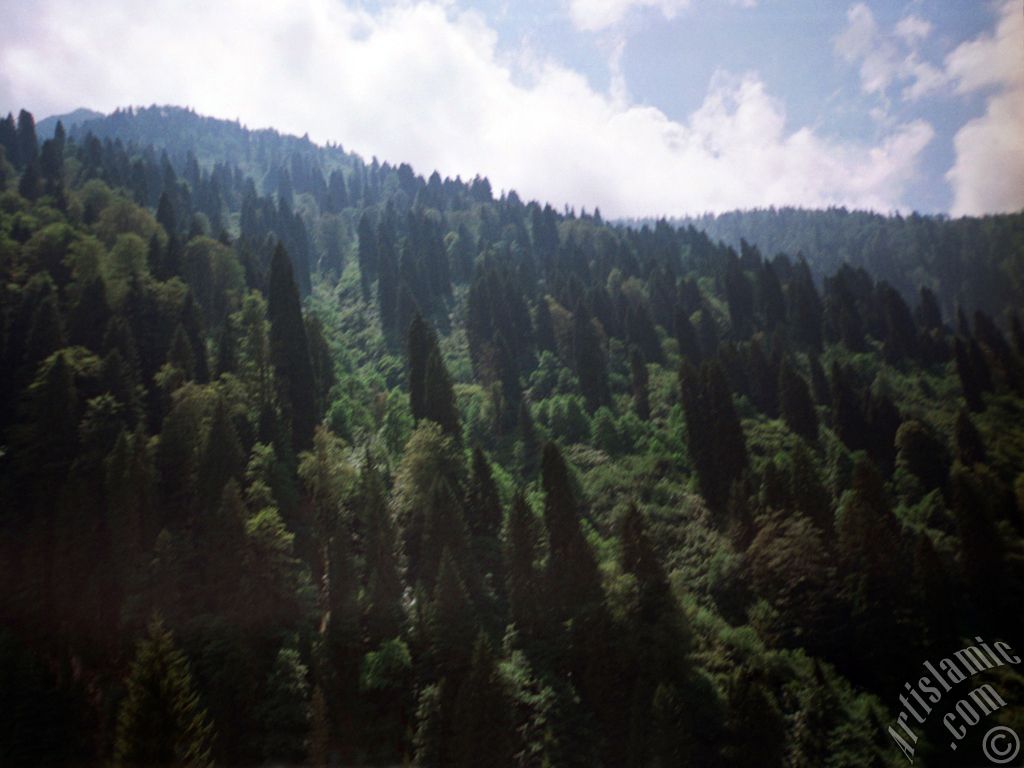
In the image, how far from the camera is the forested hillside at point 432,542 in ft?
157

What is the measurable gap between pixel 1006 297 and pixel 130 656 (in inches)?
6398

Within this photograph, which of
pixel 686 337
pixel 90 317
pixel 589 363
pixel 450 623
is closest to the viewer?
pixel 450 623

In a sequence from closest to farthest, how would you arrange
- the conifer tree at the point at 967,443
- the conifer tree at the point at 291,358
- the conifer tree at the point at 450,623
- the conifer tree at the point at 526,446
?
the conifer tree at the point at 450,623 → the conifer tree at the point at 967,443 → the conifer tree at the point at 291,358 → the conifer tree at the point at 526,446

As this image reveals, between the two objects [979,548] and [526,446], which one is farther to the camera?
[526,446]

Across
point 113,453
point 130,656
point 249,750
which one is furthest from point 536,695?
point 113,453

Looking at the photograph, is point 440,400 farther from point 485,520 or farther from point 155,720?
point 155,720

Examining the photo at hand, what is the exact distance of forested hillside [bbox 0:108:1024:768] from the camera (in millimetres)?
47719

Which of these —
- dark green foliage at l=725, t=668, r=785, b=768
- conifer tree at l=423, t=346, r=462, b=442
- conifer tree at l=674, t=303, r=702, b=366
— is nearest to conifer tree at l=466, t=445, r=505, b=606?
conifer tree at l=423, t=346, r=462, b=442

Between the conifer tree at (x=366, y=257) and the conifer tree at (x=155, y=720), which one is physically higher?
the conifer tree at (x=366, y=257)

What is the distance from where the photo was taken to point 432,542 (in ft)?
214

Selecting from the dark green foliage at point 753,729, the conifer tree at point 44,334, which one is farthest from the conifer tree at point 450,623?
the conifer tree at point 44,334

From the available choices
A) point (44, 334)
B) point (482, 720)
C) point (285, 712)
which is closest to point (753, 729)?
point (482, 720)

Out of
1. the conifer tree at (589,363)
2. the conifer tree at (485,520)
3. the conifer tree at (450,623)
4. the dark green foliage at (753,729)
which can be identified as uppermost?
the conifer tree at (589,363)

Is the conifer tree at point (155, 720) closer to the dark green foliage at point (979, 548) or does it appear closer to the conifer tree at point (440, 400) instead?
the conifer tree at point (440, 400)
